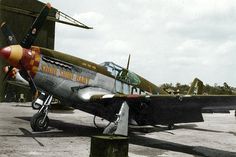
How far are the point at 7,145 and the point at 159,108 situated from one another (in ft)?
16.7

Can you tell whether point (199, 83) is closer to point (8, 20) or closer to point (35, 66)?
point (35, 66)

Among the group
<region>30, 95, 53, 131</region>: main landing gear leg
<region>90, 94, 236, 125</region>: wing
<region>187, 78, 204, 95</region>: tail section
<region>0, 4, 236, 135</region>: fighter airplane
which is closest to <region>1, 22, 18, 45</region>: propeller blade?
<region>0, 4, 236, 135</region>: fighter airplane

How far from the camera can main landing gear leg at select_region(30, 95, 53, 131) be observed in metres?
11.9

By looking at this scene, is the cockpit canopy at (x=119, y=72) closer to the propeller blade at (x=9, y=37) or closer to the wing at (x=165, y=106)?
the wing at (x=165, y=106)

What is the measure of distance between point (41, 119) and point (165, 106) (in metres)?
4.42

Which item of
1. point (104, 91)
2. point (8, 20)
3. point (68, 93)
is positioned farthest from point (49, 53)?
point (8, 20)

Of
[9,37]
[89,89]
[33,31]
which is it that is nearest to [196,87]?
[89,89]

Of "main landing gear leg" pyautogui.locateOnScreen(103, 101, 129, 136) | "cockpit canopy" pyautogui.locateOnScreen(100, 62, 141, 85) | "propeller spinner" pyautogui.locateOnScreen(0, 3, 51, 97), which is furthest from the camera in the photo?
"cockpit canopy" pyautogui.locateOnScreen(100, 62, 141, 85)

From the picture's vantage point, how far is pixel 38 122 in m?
12.0

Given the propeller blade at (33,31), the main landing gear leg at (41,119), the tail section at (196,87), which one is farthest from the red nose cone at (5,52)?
the tail section at (196,87)

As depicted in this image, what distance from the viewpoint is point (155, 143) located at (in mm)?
11594

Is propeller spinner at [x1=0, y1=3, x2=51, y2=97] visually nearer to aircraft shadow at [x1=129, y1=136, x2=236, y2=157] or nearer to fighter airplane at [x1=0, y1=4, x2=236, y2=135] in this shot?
fighter airplane at [x1=0, y1=4, x2=236, y2=135]

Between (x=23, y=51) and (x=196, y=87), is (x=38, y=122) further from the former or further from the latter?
(x=196, y=87)

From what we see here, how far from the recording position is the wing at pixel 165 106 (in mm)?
9784
